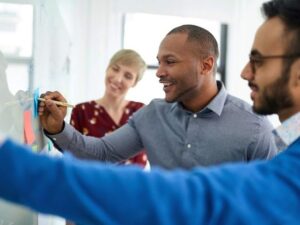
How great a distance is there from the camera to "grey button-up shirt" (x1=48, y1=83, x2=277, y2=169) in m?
1.43

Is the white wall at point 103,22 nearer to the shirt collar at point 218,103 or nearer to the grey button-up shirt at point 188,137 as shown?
the grey button-up shirt at point 188,137

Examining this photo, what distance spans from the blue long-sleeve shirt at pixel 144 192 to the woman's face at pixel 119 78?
1.88 meters

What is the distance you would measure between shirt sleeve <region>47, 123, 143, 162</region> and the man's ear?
0.37m

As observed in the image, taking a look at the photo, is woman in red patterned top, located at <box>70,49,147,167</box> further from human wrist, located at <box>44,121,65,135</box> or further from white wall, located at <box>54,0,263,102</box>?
human wrist, located at <box>44,121,65,135</box>

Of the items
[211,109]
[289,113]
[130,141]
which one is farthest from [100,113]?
[289,113]

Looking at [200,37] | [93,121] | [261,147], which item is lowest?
[93,121]

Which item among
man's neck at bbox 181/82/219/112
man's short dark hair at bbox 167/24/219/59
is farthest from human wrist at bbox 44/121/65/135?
man's short dark hair at bbox 167/24/219/59

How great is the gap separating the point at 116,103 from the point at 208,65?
98cm

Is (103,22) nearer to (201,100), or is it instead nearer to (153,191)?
(201,100)

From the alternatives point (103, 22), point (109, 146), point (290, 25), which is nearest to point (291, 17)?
point (290, 25)

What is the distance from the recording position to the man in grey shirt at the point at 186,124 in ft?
4.70

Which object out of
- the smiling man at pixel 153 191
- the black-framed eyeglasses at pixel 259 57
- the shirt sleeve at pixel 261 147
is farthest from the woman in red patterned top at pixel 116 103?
the smiling man at pixel 153 191

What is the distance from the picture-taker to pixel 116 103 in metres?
2.49

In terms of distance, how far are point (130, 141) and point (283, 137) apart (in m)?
0.89
